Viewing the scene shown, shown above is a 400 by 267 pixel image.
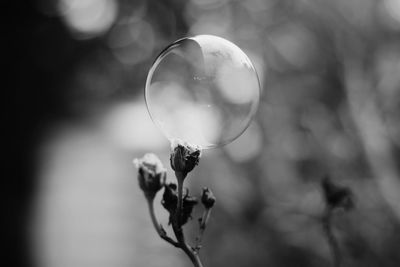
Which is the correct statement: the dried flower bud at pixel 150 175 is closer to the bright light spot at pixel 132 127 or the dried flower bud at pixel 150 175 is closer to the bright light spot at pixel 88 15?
the bright light spot at pixel 88 15

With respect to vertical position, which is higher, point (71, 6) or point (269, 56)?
point (71, 6)

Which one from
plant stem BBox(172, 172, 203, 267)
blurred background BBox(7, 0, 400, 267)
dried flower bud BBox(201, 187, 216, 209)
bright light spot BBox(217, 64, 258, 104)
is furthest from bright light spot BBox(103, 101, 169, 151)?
plant stem BBox(172, 172, 203, 267)

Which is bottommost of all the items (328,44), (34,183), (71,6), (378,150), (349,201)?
(349,201)

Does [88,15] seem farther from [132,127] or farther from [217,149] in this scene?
[217,149]

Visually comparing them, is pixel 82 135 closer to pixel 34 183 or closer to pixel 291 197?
pixel 34 183

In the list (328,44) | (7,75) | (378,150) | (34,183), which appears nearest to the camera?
(378,150)

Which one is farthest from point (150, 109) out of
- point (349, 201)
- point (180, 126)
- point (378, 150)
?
point (378, 150)

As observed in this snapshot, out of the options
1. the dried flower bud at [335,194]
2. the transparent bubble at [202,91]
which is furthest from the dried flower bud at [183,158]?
the dried flower bud at [335,194]
